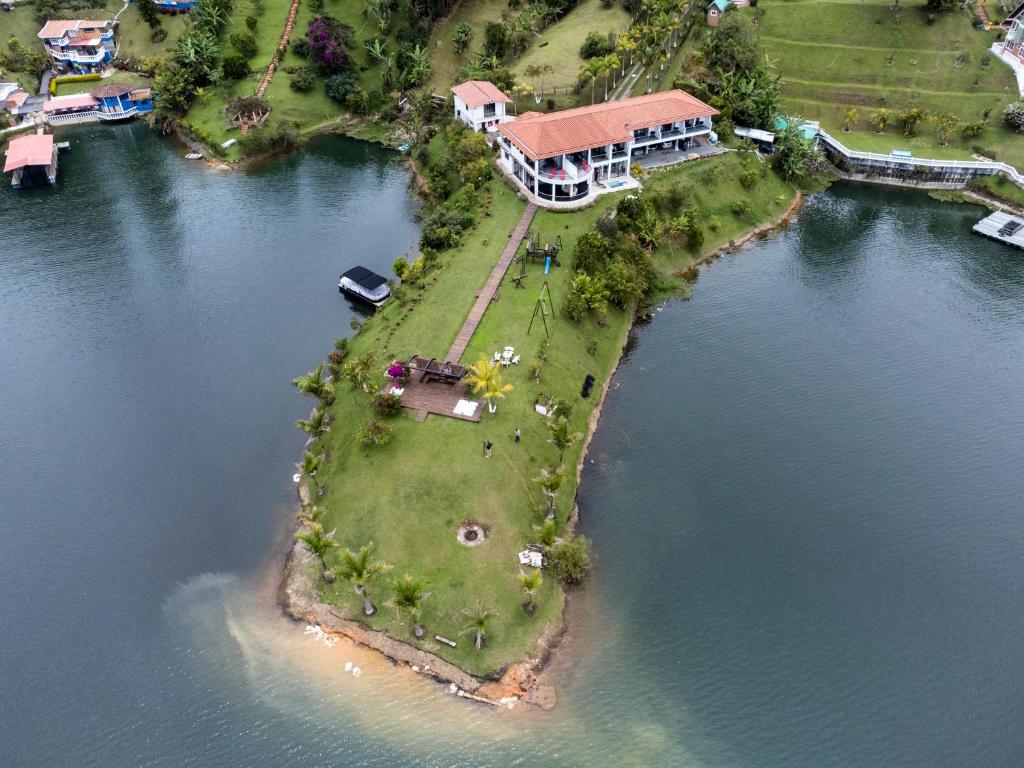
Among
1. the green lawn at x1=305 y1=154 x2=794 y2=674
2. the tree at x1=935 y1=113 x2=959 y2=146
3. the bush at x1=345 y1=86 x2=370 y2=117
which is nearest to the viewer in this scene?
the green lawn at x1=305 y1=154 x2=794 y2=674

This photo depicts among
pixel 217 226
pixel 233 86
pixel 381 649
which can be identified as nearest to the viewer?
pixel 381 649

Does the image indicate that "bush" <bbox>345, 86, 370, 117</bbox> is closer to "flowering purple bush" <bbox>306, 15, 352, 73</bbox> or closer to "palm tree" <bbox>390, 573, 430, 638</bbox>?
"flowering purple bush" <bbox>306, 15, 352, 73</bbox>

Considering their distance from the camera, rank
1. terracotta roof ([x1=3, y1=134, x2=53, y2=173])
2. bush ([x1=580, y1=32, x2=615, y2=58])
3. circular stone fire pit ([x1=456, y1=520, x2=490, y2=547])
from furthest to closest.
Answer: bush ([x1=580, y1=32, x2=615, y2=58])
terracotta roof ([x1=3, y1=134, x2=53, y2=173])
circular stone fire pit ([x1=456, y1=520, x2=490, y2=547])

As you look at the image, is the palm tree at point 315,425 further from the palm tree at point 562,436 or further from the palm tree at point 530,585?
the palm tree at point 530,585

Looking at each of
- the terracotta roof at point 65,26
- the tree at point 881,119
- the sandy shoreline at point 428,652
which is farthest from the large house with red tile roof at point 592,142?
the terracotta roof at point 65,26

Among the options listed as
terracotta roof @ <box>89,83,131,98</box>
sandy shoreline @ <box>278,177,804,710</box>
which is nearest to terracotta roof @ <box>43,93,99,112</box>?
terracotta roof @ <box>89,83,131,98</box>

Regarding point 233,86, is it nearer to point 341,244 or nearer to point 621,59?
point 341,244

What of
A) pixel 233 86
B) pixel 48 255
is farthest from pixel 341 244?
pixel 233 86
